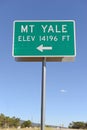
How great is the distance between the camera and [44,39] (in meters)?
6.15

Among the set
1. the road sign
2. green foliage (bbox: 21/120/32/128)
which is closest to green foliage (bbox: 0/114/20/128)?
green foliage (bbox: 21/120/32/128)

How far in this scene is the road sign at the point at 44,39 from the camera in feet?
19.9

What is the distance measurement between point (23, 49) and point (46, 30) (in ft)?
1.76

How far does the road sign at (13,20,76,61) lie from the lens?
19.9 feet

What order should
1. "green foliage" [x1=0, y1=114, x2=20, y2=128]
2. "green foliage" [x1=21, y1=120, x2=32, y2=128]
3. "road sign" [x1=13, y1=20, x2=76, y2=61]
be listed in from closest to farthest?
"road sign" [x1=13, y1=20, x2=76, y2=61] < "green foliage" [x1=0, y1=114, x2=20, y2=128] < "green foliage" [x1=21, y1=120, x2=32, y2=128]

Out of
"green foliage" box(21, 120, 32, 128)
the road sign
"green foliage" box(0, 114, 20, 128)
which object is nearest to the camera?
the road sign

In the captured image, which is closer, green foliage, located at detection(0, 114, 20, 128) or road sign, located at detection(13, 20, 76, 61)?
road sign, located at detection(13, 20, 76, 61)

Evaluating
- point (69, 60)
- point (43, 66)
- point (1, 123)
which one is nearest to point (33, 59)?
point (43, 66)

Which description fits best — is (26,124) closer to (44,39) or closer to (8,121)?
(8,121)

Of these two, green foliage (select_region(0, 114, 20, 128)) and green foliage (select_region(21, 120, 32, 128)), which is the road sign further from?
green foliage (select_region(21, 120, 32, 128))

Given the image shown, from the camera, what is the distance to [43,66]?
20.2 ft

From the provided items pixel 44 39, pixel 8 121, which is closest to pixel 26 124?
pixel 8 121

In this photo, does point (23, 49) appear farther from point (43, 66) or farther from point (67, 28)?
point (67, 28)

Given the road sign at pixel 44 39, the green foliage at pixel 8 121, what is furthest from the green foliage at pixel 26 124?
the road sign at pixel 44 39
